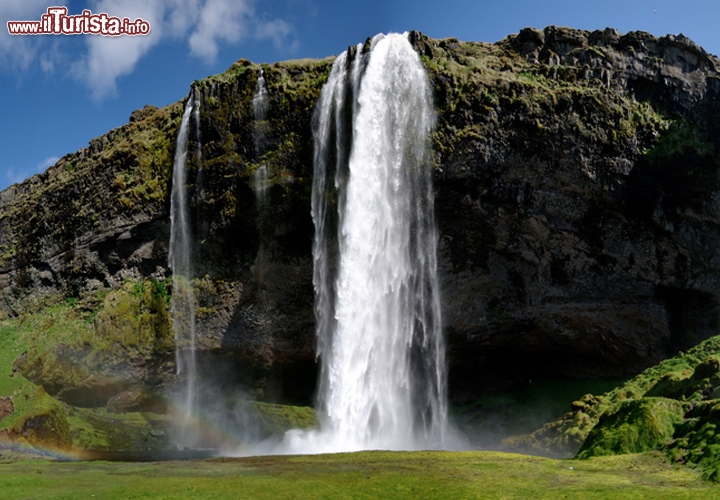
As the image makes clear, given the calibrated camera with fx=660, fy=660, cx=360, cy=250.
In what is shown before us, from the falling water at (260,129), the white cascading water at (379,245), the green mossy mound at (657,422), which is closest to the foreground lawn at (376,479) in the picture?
the green mossy mound at (657,422)

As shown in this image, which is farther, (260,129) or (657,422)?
(260,129)

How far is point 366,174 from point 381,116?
364 cm

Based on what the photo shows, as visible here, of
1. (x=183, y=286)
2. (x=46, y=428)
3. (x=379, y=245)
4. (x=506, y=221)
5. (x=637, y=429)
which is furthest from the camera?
(x=183, y=286)

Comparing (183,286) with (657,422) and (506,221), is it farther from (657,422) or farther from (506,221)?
(657,422)

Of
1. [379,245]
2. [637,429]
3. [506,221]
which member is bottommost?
[637,429]

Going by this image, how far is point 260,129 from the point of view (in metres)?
41.4

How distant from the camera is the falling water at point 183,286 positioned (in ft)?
139

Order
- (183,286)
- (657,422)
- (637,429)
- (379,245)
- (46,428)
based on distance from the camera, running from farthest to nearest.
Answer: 1. (183,286)
2. (379,245)
3. (46,428)
4. (637,429)
5. (657,422)

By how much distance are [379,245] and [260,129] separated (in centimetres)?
1080

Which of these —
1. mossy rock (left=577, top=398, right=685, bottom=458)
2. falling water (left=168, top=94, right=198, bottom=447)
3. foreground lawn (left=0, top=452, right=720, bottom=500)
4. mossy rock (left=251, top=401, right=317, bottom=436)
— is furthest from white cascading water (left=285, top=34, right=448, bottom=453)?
mossy rock (left=577, top=398, right=685, bottom=458)

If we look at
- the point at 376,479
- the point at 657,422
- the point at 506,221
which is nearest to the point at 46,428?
the point at 376,479

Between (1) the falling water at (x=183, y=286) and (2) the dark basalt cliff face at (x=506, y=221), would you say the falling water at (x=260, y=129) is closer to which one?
(2) the dark basalt cliff face at (x=506, y=221)

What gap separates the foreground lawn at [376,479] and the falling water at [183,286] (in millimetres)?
18239

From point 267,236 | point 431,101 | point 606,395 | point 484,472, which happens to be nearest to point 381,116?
point 431,101
